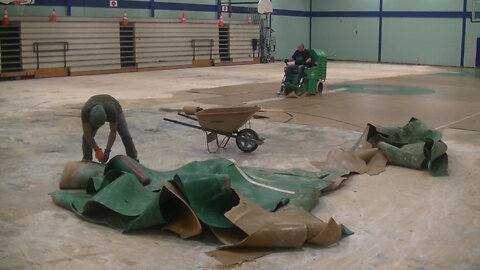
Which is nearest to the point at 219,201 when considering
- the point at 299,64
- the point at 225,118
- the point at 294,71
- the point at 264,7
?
the point at 225,118

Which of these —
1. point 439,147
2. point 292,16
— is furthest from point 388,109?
point 292,16

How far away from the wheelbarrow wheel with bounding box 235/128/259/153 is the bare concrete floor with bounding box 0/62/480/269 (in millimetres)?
99

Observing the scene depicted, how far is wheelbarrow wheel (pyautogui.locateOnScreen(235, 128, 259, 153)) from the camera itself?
7.18m

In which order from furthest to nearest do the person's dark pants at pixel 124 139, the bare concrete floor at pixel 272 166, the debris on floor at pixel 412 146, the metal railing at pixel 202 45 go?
the metal railing at pixel 202 45, the debris on floor at pixel 412 146, the person's dark pants at pixel 124 139, the bare concrete floor at pixel 272 166

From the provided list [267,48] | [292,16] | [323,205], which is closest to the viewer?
[323,205]

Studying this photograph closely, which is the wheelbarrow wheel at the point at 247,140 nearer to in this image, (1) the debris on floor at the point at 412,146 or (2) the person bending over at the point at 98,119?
(1) the debris on floor at the point at 412,146

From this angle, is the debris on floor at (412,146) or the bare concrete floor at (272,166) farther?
the debris on floor at (412,146)

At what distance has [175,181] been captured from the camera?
179 inches

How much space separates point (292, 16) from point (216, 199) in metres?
24.6

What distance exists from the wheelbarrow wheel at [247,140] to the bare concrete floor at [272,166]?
99 millimetres

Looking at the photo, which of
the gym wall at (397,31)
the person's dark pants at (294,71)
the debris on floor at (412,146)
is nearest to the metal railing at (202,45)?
the gym wall at (397,31)

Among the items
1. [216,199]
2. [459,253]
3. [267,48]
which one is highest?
[267,48]

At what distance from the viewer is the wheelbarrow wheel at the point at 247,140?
718cm

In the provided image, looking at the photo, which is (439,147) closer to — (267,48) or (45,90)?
(45,90)
